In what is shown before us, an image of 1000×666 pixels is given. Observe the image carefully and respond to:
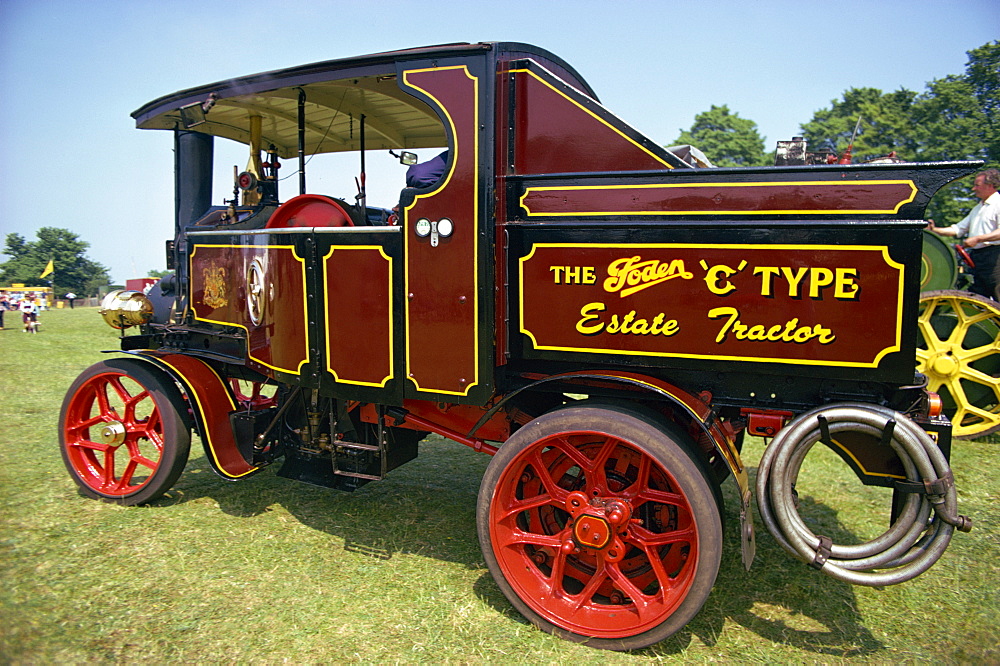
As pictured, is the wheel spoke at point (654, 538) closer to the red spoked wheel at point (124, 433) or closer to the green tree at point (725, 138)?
the red spoked wheel at point (124, 433)

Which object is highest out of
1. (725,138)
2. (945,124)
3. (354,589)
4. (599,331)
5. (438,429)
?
(725,138)

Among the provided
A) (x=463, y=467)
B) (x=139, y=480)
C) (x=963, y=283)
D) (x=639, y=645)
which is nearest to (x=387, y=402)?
(x=639, y=645)

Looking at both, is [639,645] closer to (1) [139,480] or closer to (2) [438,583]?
(2) [438,583]

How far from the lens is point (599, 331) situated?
2.65 m

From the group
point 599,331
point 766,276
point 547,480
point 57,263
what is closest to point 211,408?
point 547,480

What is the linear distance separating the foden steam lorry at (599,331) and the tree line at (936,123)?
52.2 feet

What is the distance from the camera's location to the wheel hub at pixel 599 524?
8.51 ft

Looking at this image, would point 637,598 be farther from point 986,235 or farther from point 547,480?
point 986,235

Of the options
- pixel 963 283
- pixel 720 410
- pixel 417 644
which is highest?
pixel 963 283

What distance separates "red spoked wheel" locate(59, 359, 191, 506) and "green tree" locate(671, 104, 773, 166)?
117 ft

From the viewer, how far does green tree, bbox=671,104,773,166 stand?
35.9 metres

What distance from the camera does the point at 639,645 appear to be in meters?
2.54

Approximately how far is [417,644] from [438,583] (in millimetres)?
493

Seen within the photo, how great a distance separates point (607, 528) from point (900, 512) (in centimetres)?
113
